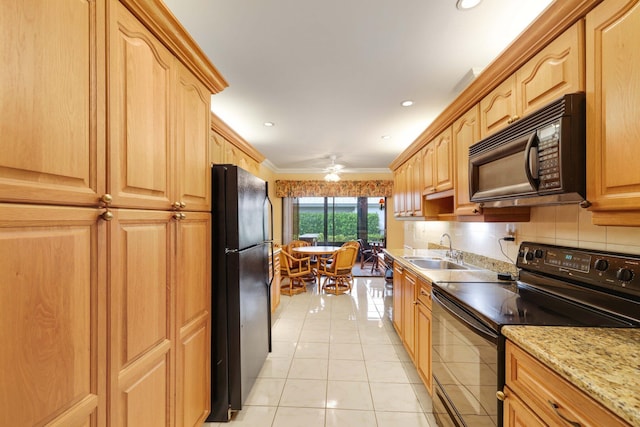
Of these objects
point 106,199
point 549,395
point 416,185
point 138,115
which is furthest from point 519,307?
point 416,185

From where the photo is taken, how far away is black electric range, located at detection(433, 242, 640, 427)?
43.2 inches

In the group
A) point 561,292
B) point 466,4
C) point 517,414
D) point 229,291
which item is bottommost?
point 517,414

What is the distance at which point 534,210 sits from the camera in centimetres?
178

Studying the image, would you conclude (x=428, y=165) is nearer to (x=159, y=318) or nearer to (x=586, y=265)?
(x=586, y=265)

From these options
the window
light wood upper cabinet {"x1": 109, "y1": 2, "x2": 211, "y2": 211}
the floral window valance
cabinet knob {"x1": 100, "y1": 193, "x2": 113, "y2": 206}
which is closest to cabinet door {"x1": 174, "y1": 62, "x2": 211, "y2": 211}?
light wood upper cabinet {"x1": 109, "y1": 2, "x2": 211, "y2": 211}

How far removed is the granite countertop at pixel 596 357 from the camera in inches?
25.7

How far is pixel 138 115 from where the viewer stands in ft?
3.43

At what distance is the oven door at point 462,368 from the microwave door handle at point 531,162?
70cm

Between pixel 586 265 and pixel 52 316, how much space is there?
2096mm

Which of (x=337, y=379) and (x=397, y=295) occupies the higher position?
(x=397, y=295)

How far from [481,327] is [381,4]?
1716mm

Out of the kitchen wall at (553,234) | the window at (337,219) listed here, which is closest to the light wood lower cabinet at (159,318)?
the kitchen wall at (553,234)

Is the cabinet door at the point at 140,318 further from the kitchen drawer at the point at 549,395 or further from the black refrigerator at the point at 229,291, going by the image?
the kitchen drawer at the point at 549,395

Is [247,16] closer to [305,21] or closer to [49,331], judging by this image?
[305,21]
